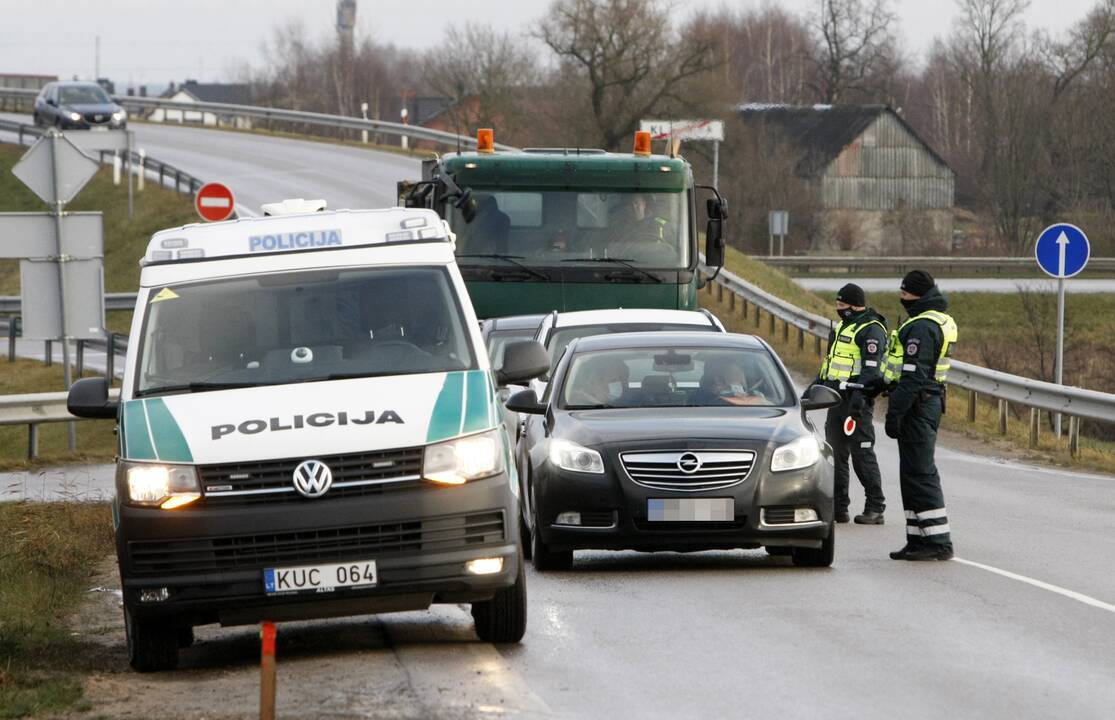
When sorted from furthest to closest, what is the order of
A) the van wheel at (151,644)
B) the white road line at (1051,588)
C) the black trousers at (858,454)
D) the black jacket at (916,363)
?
the black trousers at (858,454), the black jacket at (916,363), the white road line at (1051,588), the van wheel at (151,644)

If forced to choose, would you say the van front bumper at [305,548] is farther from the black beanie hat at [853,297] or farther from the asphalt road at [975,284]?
the asphalt road at [975,284]

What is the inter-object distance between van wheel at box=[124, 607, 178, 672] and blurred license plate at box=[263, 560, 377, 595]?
0.67m

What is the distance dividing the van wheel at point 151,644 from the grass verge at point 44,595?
0.28m

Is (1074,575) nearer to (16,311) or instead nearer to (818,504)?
(818,504)

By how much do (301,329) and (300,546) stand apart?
4.59 feet

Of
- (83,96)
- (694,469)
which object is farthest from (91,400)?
(83,96)

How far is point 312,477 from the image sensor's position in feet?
27.7

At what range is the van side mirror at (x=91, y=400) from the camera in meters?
9.41

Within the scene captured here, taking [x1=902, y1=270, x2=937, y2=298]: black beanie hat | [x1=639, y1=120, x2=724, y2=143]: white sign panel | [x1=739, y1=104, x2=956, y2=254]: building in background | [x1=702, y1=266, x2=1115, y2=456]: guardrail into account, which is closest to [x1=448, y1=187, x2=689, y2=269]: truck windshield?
[x1=702, y1=266, x2=1115, y2=456]: guardrail

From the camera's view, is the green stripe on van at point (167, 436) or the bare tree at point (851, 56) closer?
the green stripe on van at point (167, 436)

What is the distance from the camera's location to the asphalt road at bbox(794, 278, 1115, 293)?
166ft

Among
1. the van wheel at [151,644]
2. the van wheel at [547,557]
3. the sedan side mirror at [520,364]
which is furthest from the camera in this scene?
the van wheel at [547,557]

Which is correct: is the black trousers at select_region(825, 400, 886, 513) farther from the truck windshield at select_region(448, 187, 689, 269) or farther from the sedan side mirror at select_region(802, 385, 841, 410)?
the truck windshield at select_region(448, 187, 689, 269)

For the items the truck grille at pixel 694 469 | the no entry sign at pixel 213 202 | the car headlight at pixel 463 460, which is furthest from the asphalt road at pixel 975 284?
the car headlight at pixel 463 460
